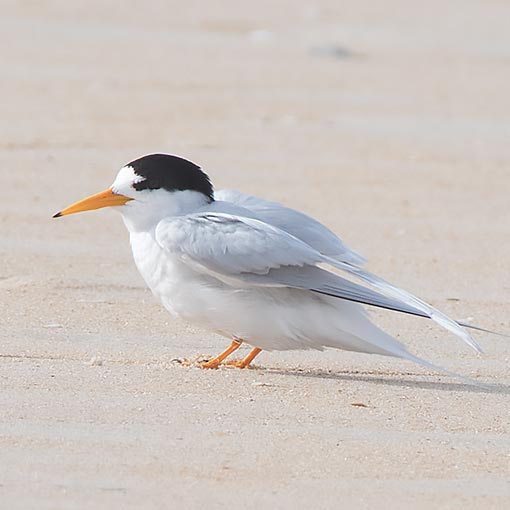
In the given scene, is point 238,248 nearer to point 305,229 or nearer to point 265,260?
point 265,260

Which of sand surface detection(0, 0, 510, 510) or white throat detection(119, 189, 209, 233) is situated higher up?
white throat detection(119, 189, 209, 233)

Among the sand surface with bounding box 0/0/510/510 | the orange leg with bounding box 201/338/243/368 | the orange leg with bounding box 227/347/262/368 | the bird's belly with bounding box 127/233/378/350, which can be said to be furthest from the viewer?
the orange leg with bounding box 227/347/262/368

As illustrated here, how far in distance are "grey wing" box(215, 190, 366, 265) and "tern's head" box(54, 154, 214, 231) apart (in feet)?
0.66

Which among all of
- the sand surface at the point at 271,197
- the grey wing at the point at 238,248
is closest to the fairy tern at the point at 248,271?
the grey wing at the point at 238,248

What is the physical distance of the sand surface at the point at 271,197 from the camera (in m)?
3.92

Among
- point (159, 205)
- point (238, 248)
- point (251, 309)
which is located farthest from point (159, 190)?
point (251, 309)

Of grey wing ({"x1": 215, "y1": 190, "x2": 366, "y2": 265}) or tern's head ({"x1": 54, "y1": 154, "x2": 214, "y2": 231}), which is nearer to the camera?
grey wing ({"x1": 215, "y1": 190, "x2": 366, "y2": 265})

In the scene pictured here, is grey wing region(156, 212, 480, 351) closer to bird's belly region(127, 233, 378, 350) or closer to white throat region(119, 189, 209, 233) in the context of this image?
bird's belly region(127, 233, 378, 350)

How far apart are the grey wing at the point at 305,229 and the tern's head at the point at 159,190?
0.66ft

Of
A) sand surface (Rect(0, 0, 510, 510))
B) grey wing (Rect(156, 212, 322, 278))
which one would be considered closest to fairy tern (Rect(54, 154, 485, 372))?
grey wing (Rect(156, 212, 322, 278))

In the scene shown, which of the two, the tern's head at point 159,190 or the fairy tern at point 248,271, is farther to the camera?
the tern's head at point 159,190

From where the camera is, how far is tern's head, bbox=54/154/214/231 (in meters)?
5.05

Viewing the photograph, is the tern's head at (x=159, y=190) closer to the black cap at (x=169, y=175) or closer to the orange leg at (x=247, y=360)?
the black cap at (x=169, y=175)

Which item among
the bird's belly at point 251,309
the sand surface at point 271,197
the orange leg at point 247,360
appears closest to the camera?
the sand surface at point 271,197
